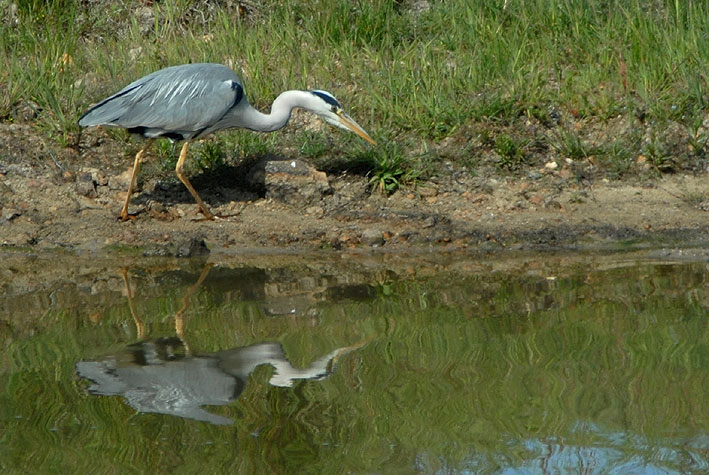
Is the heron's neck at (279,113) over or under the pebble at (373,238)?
over

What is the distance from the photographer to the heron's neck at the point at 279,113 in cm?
711

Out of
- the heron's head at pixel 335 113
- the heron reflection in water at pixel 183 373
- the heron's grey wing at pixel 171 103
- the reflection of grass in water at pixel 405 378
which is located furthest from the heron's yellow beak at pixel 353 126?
the heron reflection in water at pixel 183 373

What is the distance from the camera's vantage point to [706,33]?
25.7ft

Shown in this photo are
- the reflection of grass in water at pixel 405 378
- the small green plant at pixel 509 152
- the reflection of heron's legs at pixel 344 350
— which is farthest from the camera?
the small green plant at pixel 509 152

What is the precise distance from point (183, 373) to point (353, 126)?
3317 millimetres

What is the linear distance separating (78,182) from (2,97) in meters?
1.08

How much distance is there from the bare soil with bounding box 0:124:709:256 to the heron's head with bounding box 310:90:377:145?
12.2 inches

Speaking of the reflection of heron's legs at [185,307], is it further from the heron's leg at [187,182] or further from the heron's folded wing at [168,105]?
the heron's folded wing at [168,105]

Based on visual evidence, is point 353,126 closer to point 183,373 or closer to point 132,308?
point 132,308

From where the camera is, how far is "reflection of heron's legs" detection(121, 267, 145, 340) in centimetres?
472

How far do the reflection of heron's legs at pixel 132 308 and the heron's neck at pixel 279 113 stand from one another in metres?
1.55

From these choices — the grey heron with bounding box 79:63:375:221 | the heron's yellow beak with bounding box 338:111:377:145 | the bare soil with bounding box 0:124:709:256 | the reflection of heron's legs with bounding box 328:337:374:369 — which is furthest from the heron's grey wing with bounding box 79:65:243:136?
the reflection of heron's legs with bounding box 328:337:374:369

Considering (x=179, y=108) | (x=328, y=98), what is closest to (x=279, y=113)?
(x=328, y=98)

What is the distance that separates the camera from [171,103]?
6.80 metres
